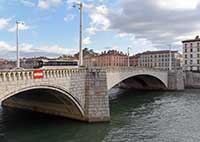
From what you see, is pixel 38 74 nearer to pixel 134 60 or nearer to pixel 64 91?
pixel 64 91

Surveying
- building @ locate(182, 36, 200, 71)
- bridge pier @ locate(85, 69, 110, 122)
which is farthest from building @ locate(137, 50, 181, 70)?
bridge pier @ locate(85, 69, 110, 122)

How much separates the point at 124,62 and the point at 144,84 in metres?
75.1

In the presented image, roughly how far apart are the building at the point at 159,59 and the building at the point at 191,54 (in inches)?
1281

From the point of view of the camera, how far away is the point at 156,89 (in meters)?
59.0

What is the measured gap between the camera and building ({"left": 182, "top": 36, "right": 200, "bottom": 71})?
80.9m

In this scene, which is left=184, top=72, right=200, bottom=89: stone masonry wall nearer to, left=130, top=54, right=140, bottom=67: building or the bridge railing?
the bridge railing

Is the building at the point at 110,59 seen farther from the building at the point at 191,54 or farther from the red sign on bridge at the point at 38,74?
the red sign on bridge at the point at 38,74

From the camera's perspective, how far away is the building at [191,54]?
80938 mm

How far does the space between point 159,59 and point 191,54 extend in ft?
138

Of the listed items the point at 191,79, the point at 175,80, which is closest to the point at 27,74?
the point at 175,80

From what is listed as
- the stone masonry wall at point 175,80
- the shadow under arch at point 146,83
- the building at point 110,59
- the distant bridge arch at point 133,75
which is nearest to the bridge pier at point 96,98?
the distant bridge arch at point 133,75

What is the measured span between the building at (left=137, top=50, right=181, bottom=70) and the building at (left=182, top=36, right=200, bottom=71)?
3254cm

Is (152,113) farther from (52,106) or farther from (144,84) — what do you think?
(144,84)

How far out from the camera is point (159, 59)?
409 feet
